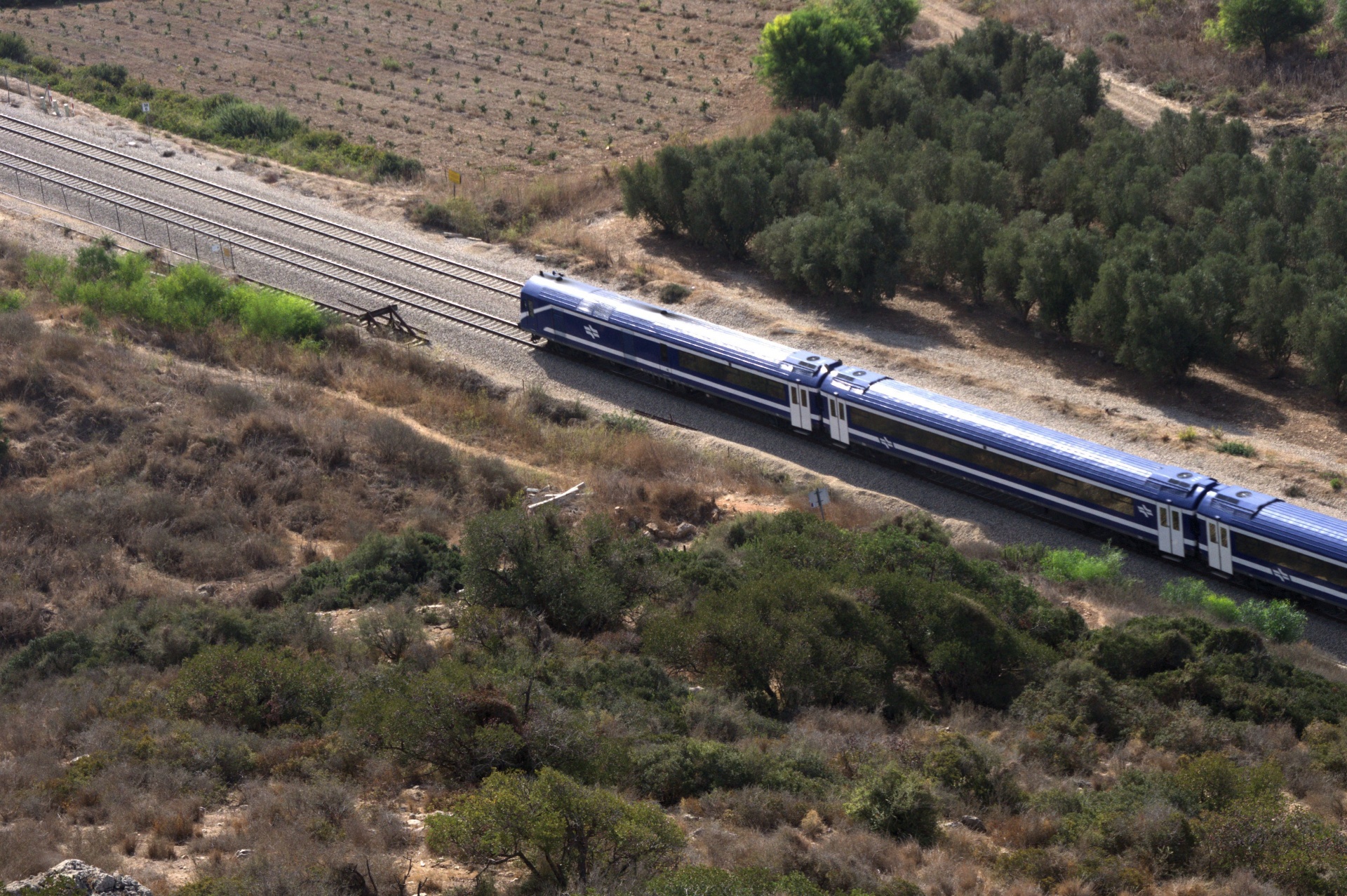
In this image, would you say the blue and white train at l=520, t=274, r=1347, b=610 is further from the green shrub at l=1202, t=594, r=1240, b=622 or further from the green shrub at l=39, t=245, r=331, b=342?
the green shrub at l=39, t=245, r=331, b=342

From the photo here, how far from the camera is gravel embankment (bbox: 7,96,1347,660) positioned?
30.2 m

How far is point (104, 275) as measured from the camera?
39.6m

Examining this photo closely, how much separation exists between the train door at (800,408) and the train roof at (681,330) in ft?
0.97

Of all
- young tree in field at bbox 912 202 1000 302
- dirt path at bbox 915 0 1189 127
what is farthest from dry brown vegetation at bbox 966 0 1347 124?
young tree in field at bbox 912 202 1000 302

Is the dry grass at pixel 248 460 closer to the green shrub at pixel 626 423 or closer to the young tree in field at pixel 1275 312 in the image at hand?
the green shrub at pixel 626 423

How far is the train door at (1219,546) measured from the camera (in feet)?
88.5

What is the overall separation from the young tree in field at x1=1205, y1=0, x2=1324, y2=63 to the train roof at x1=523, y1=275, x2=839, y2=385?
3821 cm

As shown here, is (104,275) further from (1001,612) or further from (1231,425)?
(1231,425)

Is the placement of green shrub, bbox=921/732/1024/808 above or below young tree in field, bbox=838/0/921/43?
below

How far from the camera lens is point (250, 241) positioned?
147 feet

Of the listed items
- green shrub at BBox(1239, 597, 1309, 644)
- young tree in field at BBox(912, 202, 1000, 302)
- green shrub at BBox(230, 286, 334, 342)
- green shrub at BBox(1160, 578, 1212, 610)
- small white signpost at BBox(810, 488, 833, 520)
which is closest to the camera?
green shrub at BBox(1239, 597, 1309, 644)

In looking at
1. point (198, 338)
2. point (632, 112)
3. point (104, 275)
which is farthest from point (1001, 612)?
point (632, 112)

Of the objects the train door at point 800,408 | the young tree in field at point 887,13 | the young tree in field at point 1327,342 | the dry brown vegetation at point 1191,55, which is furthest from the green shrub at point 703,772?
the young tree in field at point 887,13

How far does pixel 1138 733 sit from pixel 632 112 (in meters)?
47.7
